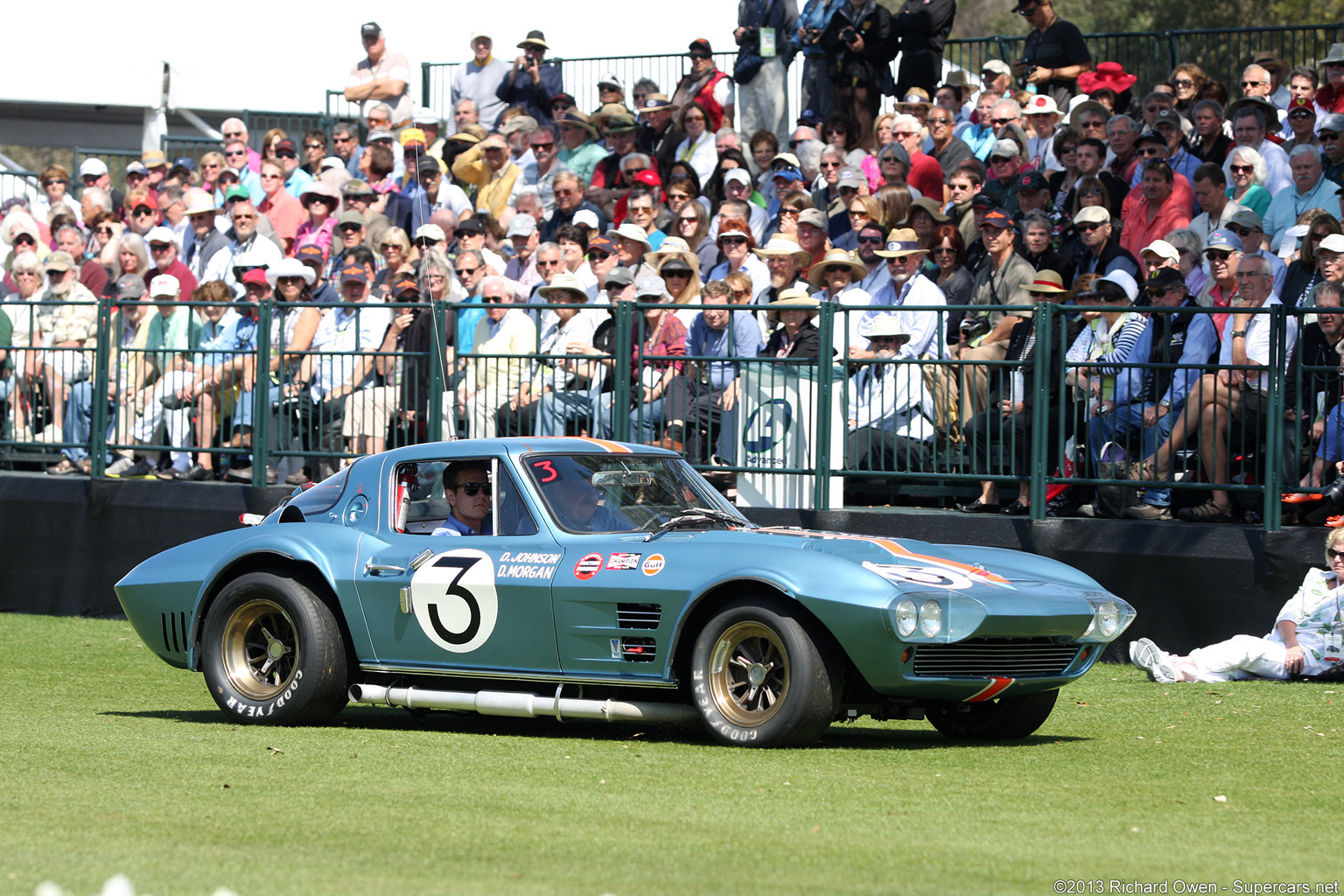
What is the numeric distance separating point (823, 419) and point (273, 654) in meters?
4.66

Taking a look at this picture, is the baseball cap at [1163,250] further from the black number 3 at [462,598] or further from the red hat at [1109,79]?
the black number 3 at [462,598]

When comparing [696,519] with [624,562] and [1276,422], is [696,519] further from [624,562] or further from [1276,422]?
[1276,422]

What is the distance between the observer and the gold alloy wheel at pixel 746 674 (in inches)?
303

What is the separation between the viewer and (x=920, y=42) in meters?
17.4

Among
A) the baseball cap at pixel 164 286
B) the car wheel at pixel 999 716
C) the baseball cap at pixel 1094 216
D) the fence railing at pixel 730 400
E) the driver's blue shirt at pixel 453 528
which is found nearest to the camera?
the car wheel at pixel 999 716

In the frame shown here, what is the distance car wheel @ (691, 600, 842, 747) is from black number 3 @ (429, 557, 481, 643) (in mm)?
1190

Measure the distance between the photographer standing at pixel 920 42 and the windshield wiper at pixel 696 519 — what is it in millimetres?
9561

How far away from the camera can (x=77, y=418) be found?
51.2 feet

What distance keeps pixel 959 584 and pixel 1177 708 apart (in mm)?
2300

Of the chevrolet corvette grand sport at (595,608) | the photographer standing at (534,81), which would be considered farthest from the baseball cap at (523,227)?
the chevrolet corvette grand sport at (595,608)

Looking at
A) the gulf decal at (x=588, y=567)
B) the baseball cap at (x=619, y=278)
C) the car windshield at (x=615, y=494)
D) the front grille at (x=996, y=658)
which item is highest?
the baseball cap at (x=619, y=278)

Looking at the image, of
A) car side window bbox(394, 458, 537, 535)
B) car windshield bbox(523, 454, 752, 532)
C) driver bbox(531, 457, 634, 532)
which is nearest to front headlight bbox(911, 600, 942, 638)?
car windshield bbox(523, 454, 752, 532)

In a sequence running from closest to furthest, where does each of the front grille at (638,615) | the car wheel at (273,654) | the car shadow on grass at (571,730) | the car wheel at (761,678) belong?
the car wheel at (761,678), the front grille at (638,615), the car shadow on grass at (571,730), the car wheel at (273,654)

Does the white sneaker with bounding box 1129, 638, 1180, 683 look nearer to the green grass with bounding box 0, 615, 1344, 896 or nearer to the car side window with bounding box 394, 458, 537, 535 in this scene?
the green grass with bounding box 0, 615, 1344, 896
